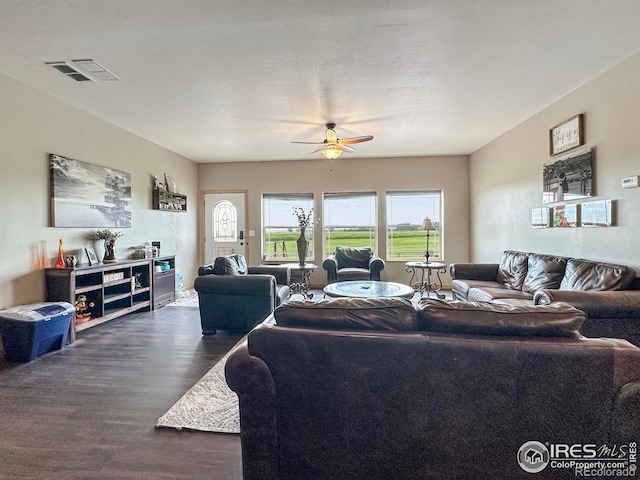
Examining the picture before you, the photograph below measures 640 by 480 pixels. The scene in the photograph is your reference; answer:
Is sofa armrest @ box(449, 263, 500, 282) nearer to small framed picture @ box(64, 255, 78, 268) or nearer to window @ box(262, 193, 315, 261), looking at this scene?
window @ box(262, 193, 315, 261)

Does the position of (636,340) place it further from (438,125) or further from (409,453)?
(438,125)

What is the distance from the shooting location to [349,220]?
283 inches

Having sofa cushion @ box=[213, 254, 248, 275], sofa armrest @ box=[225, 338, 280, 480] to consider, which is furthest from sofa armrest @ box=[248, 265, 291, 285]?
sofa armrest @ box=[225, 338, 280, 480]

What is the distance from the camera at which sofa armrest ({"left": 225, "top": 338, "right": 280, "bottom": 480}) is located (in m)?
1.46

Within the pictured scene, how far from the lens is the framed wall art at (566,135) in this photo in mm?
3561

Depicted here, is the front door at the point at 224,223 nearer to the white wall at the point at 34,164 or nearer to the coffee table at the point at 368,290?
the white wall at the point at 34,164

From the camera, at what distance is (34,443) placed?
1967mm

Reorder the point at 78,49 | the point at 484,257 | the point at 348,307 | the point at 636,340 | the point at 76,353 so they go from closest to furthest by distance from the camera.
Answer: the point at 348,307, the point at 636,340, the point at 78,49, the point at 76,353, the point at 484,257

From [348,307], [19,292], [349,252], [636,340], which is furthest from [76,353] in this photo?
[636,340]

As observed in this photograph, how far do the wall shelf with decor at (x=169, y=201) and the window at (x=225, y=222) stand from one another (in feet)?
2.86

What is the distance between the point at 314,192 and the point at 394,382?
19.7ft

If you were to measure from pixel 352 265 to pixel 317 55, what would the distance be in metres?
4.08

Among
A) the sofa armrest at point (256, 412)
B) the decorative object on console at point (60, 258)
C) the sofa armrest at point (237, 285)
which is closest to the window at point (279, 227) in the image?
the sofa armrest at point (237, 285)

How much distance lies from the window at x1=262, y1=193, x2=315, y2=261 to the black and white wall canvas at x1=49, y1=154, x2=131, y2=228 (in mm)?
2845
